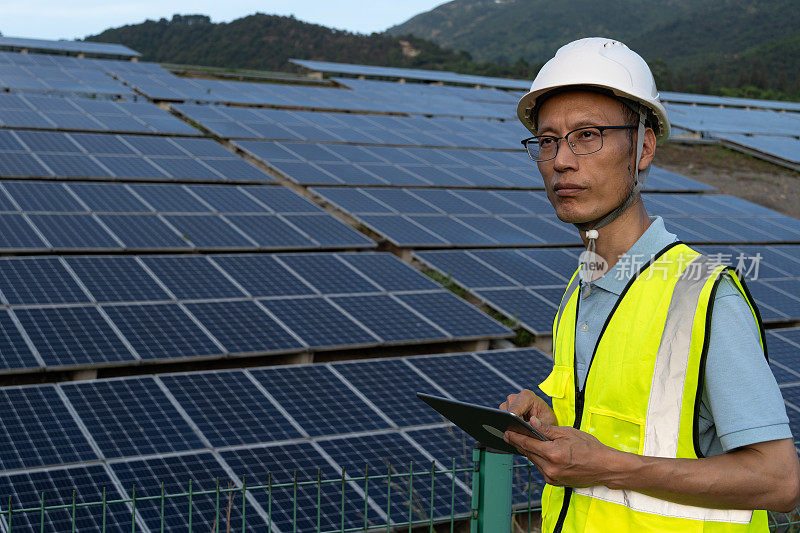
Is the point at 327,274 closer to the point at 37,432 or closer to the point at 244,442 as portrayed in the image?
the point at 244,442

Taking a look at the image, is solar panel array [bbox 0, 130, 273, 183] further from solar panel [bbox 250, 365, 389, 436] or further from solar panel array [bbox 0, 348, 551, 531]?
solar panel array [bbox 0, 348, 551, 531]

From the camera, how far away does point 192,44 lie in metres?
75.6

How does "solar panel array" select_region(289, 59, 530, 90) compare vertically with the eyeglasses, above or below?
above

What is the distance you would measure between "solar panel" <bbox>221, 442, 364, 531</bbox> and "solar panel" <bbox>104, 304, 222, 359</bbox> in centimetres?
186

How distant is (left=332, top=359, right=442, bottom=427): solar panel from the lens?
25.2 feet

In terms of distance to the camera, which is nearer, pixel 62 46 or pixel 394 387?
pixel 394 387

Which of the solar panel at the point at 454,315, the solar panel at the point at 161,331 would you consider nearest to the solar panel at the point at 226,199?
the solar panel at the point at 454,315

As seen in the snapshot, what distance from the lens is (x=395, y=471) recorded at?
21.9 feet

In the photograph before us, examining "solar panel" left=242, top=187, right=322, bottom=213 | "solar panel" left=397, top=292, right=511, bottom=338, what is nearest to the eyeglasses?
"solar panel" left=397, top=292, right=511, bottom=338

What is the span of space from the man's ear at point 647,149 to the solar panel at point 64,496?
4107 mm

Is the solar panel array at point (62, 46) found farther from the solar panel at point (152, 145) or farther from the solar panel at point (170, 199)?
the solar panel at point (170, 199)

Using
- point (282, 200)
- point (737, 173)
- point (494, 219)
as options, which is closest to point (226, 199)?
point (282, 200)

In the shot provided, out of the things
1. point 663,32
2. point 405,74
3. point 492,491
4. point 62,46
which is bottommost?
point 492,491

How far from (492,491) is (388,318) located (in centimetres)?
553
